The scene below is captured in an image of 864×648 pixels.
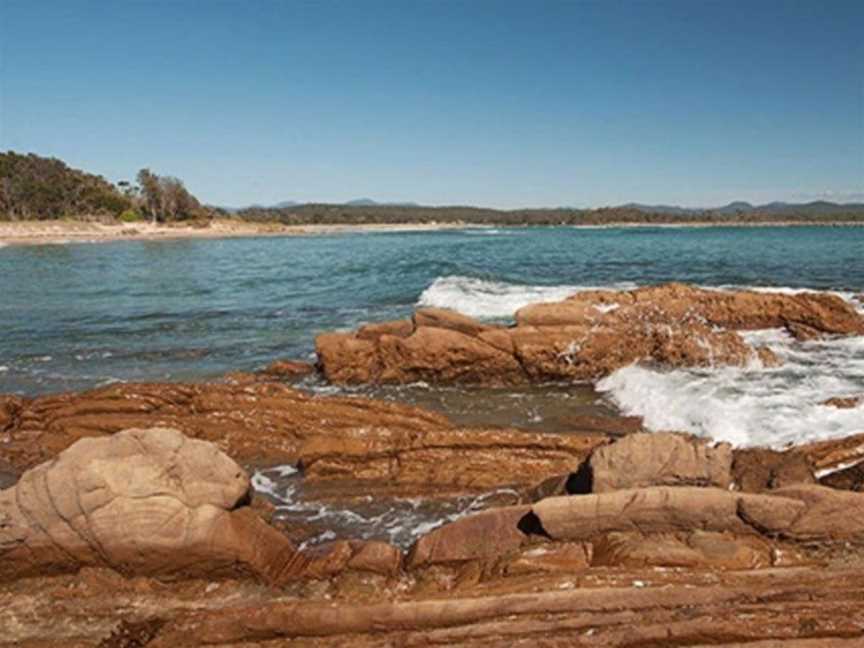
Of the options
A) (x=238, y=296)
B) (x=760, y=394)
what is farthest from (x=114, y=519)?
(x=238, y=296)

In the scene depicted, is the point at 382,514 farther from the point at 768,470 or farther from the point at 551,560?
the point at 768,470

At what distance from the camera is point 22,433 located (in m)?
10.3

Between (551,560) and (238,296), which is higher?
(238,296)

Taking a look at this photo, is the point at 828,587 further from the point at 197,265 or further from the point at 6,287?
the point at 197,265

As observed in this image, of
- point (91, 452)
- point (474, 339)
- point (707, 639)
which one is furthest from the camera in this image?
point (474, 339)

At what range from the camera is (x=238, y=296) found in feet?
99.8

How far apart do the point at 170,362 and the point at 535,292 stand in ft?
53.1

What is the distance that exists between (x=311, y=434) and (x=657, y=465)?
5.73 metres

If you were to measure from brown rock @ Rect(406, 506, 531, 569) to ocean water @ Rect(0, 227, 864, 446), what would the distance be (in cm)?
512

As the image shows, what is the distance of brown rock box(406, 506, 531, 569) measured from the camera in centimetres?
585

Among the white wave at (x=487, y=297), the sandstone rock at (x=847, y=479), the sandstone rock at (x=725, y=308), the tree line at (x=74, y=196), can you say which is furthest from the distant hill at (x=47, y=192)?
the sandstone rock at (x=847, y=479)

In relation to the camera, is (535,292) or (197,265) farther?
(197,265)

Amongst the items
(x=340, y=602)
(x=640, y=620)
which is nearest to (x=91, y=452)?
(x=340, y=602)

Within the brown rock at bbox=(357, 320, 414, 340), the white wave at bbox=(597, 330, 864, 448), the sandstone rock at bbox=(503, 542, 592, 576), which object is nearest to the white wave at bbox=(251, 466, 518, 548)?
the sandstone rock at bbox=(503, 542, 592, 576)
